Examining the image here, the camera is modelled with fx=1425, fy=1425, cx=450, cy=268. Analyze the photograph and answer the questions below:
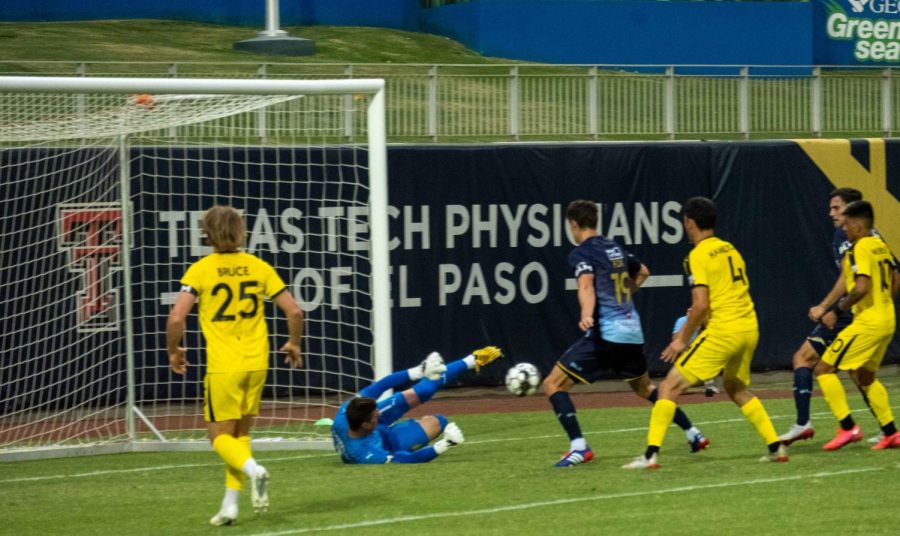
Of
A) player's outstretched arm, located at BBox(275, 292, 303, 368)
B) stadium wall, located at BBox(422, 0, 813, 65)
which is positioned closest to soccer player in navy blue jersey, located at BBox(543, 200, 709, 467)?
player's outstretched arm, located at BBox(275, 292, 303, 368)

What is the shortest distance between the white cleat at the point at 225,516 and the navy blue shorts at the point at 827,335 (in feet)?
18.3

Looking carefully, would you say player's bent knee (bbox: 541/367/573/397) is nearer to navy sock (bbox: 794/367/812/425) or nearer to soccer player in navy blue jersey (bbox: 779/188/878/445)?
soccer player in navy blue jersey (bbox: 779/188/878/445)

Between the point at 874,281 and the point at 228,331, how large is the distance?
5.40 meters

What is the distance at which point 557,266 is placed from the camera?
56.6 ft

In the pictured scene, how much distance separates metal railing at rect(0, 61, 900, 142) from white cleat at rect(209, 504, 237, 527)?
10.8m

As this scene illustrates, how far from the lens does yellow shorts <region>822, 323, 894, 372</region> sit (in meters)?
11.3

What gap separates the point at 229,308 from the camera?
8781mm

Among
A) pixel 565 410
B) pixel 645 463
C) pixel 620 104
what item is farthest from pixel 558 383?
pixel 620 104

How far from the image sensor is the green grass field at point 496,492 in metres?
8.66

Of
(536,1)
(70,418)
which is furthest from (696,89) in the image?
(536,1)

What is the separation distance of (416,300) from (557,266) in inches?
73.5

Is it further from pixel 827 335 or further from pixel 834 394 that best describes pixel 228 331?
pixel 827 335

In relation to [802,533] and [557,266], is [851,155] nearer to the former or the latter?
[557,266]

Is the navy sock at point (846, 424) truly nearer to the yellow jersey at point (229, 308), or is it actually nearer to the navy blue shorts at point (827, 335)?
the navy blue shorts at point (827, 335)
